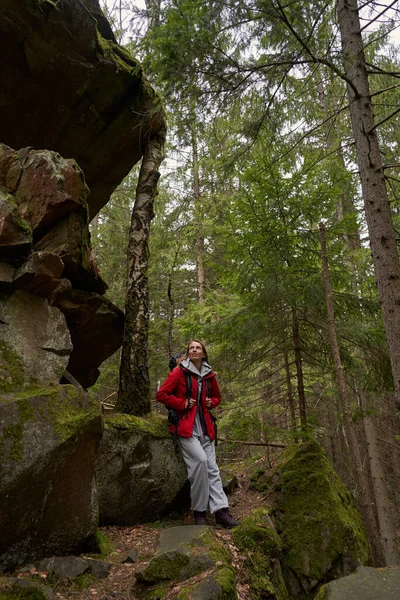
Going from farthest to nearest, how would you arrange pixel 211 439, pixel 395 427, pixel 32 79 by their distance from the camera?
pixel 395 427 < pixel 32 79 < pixel 211 439

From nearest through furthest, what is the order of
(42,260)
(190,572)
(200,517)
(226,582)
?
(226,582) < (190,572) < (42,260) < (200,517)

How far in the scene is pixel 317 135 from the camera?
14.0 metres

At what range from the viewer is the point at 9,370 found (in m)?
4.41

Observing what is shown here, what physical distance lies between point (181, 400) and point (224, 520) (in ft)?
5.59

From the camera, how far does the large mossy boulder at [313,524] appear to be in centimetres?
530

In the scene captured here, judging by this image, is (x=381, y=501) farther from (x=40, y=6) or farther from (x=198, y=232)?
(x=40, y=6)

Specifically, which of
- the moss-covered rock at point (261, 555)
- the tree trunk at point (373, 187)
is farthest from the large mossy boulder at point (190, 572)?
the tree trunk at point (373, 187)

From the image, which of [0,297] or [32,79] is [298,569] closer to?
[0,297]

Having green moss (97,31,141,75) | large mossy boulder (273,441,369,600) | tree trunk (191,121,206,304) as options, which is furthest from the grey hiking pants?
tree trunk (191,121,206,304)

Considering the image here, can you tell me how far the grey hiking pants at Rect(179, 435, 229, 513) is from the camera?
17.1ft

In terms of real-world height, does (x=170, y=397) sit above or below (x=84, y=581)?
above

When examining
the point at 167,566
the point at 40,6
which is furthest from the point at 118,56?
the point at 167,566

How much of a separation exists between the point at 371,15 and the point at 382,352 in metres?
6.00

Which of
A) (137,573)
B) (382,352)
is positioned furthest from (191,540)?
(382,352)
